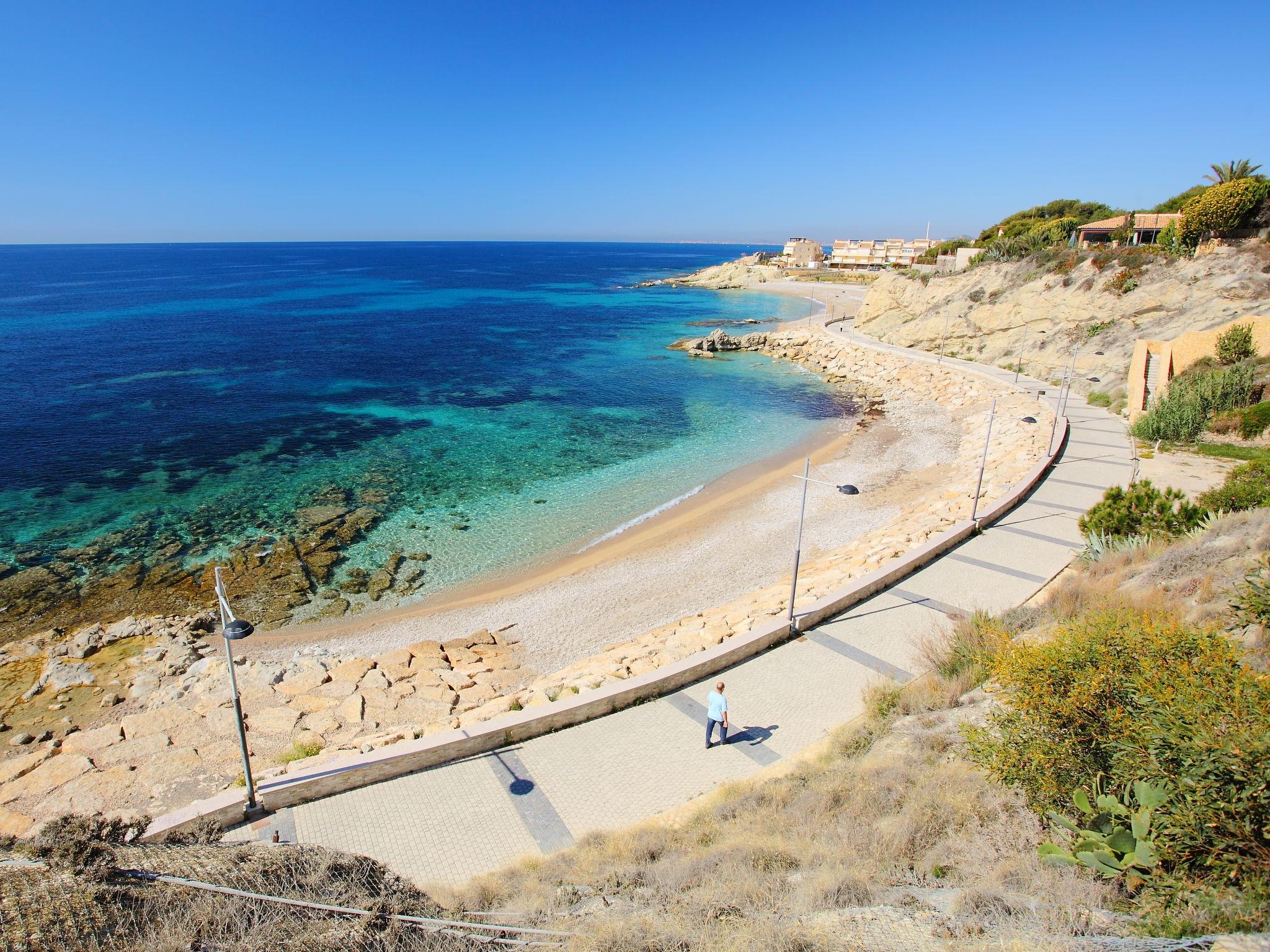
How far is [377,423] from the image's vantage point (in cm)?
3422

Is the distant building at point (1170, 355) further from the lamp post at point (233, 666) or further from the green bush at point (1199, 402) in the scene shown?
the lamp post at point (233, 666)

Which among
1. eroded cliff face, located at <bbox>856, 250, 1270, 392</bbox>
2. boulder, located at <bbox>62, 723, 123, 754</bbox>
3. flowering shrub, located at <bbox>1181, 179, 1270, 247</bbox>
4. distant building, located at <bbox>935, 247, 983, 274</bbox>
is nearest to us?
boulder, located at <bbox>62, 723, 123, 754</bbox>

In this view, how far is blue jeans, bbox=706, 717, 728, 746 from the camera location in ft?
31.7

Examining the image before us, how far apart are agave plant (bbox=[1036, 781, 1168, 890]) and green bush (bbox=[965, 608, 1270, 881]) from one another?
102 millimetres

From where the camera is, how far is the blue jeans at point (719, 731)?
9.67m

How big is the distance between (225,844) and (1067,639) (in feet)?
28.9

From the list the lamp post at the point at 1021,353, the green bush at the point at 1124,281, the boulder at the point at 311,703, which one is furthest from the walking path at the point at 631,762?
the green bush at the point at 1124,281

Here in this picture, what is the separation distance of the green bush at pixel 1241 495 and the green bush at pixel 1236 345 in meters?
13.6

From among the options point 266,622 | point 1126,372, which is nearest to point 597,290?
point 1126,372

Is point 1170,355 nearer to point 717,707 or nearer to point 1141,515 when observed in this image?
point 1141,515

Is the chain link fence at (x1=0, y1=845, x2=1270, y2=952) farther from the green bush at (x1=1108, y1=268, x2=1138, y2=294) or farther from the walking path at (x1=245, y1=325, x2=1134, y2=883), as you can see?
the green bush at (x1=1108, y1=268, x2=1138, y2=294)

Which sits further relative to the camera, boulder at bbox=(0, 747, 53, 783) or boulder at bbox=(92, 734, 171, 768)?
boulder at bbox=(92, 734, 171, 768)

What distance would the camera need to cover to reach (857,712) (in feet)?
34.3

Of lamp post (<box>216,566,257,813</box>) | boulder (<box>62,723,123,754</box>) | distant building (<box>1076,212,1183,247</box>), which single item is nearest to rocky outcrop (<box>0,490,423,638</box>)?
boulder (<box>62,723,123,754</box>)
